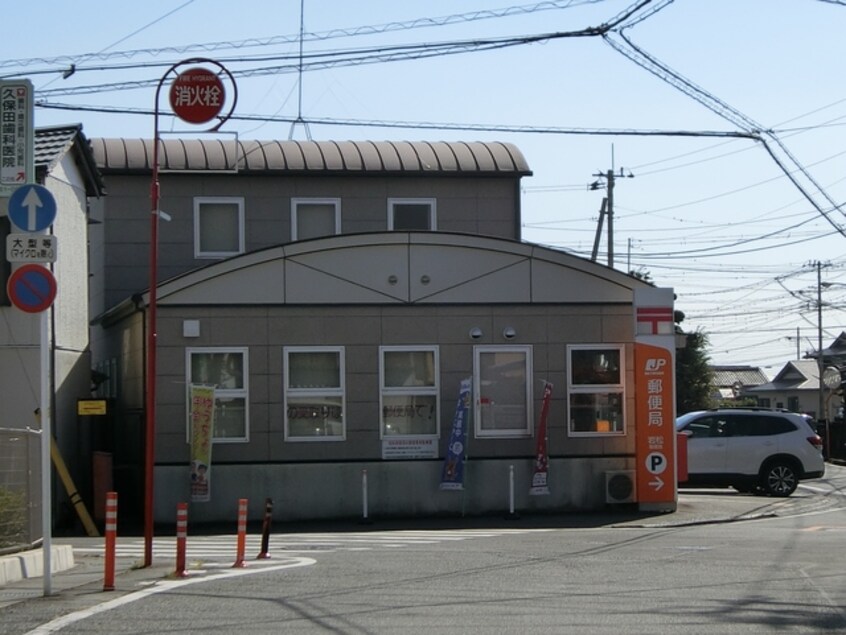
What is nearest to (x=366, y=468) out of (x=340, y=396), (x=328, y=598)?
(x=340, y=396)

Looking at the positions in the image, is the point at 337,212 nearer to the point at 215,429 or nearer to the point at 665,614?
Answer: the point at 215,429

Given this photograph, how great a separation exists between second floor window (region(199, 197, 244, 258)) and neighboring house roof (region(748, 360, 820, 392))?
64451mm

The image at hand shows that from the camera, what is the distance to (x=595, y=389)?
22.0 meters

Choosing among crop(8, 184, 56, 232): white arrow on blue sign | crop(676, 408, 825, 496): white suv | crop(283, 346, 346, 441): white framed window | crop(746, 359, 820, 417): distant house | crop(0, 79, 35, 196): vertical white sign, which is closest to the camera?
crop(8, 184, 56, 232): white arrow on blue sign

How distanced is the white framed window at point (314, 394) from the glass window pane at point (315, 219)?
688 cm

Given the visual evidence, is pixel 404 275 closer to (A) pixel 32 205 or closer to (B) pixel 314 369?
(B) pixel 314 369

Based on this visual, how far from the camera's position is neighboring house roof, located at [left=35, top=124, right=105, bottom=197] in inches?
852

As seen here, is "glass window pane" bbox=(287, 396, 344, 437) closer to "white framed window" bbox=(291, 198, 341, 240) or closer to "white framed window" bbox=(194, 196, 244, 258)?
"white framed window" bbox=(194, 196, 244, 258)

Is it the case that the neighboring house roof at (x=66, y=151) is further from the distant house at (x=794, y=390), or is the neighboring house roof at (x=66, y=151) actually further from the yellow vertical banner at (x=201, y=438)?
the distant house at (x=794, y=390)

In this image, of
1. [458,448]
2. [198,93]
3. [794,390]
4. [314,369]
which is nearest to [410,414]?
[458,448]

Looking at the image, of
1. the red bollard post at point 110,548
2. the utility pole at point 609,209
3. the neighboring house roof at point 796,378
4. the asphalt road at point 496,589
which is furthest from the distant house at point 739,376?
the red bollard post at point 110,548

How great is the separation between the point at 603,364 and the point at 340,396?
479 centimetres

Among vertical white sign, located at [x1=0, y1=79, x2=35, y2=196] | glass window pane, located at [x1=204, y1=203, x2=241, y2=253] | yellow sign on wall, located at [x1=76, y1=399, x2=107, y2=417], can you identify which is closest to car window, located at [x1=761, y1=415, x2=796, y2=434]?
glass window pane, located at [x1=204, y1=203, x2=241, y2=253]

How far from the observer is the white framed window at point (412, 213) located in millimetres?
27984
